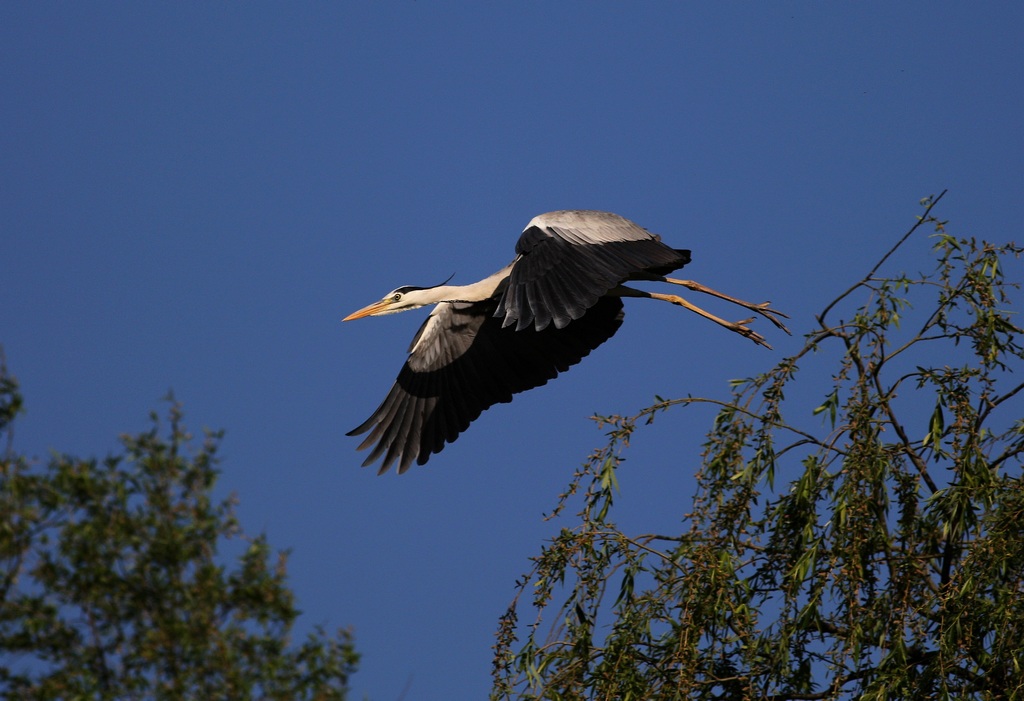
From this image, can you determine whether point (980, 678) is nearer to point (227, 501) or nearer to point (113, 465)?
point (227, 501)

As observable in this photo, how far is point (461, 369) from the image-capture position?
744 cm

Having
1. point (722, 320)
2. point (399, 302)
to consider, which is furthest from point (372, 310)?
point (722, 320)

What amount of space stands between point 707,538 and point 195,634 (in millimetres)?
2736

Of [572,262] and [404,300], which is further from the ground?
[404,300]

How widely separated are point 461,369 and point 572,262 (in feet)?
6.27

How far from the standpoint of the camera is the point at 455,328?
297 inches

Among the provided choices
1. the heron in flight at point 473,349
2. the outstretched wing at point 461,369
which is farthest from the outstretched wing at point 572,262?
the outstretched wing at point 461,369

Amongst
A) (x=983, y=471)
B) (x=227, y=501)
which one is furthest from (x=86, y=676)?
(x=983, y=471)

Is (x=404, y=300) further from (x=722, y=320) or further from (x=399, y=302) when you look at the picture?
(x=722, y=320)

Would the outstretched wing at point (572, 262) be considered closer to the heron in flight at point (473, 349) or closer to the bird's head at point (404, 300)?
the heron in flight at point (473, 349)

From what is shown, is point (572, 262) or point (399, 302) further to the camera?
point (399, 302)

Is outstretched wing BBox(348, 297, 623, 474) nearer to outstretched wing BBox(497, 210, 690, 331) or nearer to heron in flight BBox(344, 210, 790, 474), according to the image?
heron in flight BBox(344, 210, 790, 474)

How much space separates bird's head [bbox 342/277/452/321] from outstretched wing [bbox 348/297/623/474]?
160 mm

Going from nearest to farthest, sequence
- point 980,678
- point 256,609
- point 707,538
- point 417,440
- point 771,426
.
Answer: point 980,678 < point 707,538 < point 771,426 < point 256,609 < point 417,440
